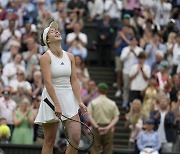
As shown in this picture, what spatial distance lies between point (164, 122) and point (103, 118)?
1449 mm

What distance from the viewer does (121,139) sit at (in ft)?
64.6

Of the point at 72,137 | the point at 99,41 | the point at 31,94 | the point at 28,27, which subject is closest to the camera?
the point at 72,137

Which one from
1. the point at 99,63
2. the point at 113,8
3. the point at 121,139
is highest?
the point at 113,8

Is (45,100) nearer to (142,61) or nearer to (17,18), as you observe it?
(142,61)

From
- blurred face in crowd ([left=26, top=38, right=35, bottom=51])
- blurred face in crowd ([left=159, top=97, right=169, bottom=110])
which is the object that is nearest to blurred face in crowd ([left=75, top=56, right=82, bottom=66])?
blurred face in crowd ([left=26, top=38, right=35, bottom=51])

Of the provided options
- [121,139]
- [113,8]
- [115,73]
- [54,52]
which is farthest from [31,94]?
[54,52]

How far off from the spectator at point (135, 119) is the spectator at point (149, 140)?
0.78m

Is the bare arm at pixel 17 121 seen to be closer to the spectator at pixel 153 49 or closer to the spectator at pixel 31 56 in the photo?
the spectator at pixel 31 56

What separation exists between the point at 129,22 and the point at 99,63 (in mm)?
1622

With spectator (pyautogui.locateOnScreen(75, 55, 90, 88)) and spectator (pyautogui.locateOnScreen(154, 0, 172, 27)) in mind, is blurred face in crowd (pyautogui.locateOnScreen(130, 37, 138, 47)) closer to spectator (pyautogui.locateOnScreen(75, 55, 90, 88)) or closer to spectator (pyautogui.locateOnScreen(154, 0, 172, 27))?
spectator (pyautogui.locateOnScreen(75, 55, 90, 88))

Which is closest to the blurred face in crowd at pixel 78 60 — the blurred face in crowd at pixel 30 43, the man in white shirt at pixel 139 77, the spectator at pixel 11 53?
the blurred face in crowd at pixel 30 43

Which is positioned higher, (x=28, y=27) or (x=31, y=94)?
(x=28, y=27)

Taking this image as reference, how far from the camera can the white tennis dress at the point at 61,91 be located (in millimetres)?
11680

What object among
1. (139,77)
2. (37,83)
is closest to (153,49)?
(139,77)
